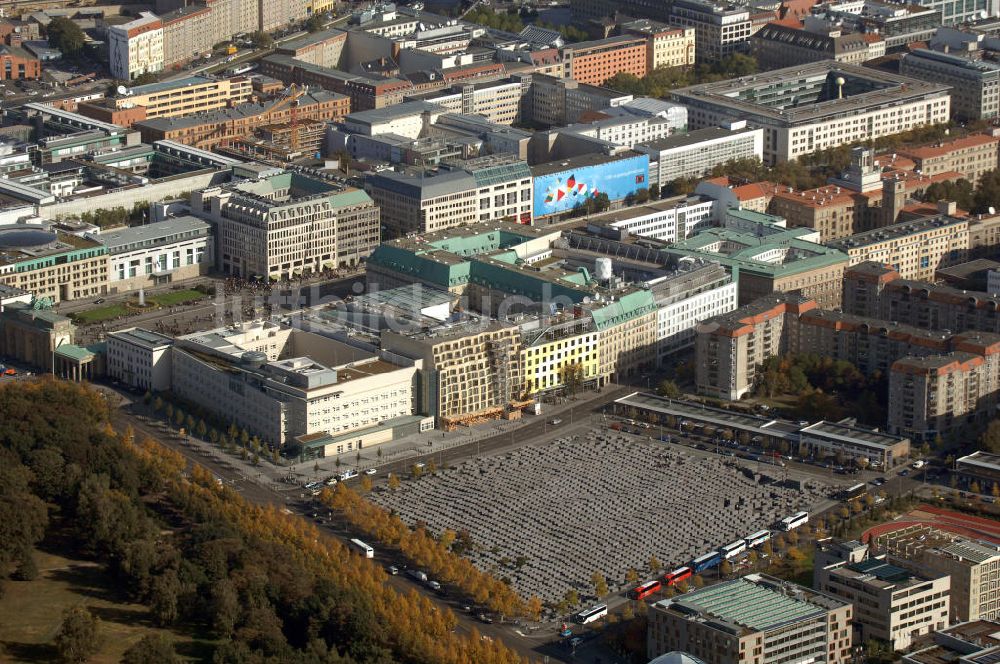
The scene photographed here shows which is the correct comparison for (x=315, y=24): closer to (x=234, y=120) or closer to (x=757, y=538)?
(x=234, y=120)

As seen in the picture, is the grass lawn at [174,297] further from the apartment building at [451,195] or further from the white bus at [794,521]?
the white bus at [794,521]

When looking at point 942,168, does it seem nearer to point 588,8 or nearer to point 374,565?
point 588,8

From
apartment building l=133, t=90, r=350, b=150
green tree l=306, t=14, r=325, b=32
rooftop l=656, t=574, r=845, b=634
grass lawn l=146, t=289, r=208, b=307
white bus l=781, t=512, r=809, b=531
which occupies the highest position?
green tree l=306, t=14, r=325, b=32

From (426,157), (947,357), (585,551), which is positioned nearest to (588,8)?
(426,157)

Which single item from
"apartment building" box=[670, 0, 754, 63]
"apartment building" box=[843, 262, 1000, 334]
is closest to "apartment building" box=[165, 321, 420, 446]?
"apartment building" box=[843, 262, 1000, 334]

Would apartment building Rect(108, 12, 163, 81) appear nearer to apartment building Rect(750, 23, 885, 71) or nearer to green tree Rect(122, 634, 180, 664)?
apartment building Rect(750, 23, 885, 71)

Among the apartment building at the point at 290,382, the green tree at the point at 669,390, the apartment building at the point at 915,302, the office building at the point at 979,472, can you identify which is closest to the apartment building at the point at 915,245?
the apartment building at the point at 915,302
